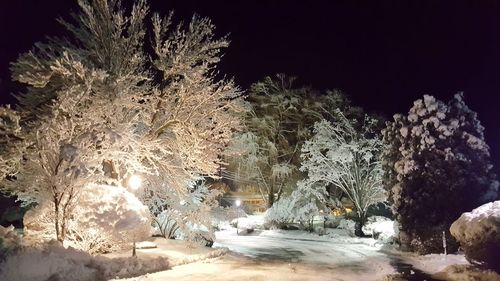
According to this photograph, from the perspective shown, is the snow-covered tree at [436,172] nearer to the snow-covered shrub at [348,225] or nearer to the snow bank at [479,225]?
the snow bank at [479,225]

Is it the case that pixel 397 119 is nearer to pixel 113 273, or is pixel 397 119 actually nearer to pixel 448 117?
pixel 448 117

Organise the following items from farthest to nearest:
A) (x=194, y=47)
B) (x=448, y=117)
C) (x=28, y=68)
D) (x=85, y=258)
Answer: (x=448, y=117), (x=194, y=47), (x=28, y=68), (x=85, y=258)

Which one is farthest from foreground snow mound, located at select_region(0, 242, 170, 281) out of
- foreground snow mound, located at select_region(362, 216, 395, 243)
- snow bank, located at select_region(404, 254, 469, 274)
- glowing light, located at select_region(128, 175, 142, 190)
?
foreground snow mound, located at select_region(362, 216, 395, 243)

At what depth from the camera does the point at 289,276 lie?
14109 millimetres

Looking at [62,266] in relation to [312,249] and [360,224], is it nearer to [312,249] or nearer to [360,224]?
[312,249]

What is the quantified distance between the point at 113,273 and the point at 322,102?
2424cm

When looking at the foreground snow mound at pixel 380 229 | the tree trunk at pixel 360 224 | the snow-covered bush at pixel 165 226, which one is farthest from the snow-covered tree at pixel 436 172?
the snow-covered bush at pixel 165 226

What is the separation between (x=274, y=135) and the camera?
37.8 meters

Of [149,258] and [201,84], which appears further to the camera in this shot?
[201,84]

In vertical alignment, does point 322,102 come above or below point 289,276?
above

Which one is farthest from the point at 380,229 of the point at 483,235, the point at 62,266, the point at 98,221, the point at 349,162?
the point at 62,266

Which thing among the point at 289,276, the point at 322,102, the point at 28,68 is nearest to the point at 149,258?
the point at 289,276

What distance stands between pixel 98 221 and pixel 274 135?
24.1m

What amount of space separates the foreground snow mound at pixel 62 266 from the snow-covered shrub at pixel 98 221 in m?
1.45
